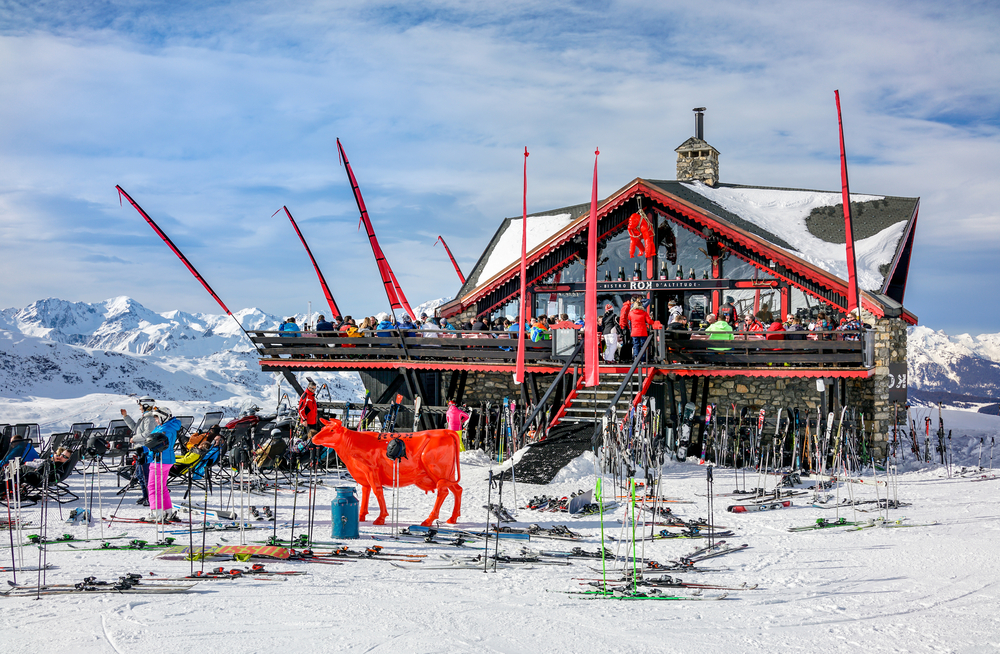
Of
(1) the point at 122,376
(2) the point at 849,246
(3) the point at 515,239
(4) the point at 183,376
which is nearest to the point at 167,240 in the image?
(3) the point at 515,239

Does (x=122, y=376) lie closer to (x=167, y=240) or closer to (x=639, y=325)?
(x=167, y=240)

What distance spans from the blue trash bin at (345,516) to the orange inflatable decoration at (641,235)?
13.9 meters

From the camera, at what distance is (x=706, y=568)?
28.9 feet

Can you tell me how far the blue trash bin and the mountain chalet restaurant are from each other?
7.33 metres

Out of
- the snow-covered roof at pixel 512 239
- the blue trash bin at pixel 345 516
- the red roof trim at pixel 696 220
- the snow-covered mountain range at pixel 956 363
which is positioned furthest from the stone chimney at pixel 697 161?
the snow-covered mountain range at pixel 956 363

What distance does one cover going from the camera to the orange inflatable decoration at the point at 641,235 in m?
22.2

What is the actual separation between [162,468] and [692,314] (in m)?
14.2

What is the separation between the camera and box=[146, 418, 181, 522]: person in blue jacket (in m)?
10.7

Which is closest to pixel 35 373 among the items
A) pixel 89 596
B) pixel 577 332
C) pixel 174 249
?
pixel 174 249

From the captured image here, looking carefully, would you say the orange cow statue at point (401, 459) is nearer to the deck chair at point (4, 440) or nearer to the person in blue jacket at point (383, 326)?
the deck chair at point (4, 440)

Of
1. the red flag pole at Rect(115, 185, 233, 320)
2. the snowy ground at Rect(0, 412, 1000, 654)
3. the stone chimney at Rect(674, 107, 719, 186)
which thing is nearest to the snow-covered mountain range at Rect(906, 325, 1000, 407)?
the stone chimney at Rect(674, 107, 719, 186)

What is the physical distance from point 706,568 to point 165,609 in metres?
5.28

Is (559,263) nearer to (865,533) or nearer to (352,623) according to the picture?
(865,533)

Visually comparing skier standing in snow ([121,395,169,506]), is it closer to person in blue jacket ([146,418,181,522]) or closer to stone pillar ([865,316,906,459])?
person in blue jacket ([146,418,181,522])
